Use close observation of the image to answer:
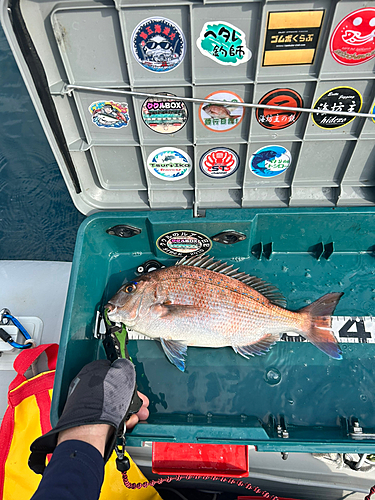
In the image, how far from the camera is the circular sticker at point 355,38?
1.83m

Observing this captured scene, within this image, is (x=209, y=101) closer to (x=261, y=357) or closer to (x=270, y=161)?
(x=270, y=161)

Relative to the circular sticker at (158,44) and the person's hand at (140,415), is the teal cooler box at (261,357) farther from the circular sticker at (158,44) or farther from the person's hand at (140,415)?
the circular sticker at (158,44)

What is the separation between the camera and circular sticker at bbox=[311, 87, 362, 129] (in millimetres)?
2186

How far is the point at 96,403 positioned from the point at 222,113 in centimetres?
220

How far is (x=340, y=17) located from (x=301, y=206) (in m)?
1.43

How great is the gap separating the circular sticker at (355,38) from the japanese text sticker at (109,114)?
4.85ft

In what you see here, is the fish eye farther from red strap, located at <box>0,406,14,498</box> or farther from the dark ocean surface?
the dark ocean surface

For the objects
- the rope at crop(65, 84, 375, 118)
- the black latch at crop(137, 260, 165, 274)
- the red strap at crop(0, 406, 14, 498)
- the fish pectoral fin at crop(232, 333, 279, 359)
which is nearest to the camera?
the rope at crop(65, 84, 375, 118)

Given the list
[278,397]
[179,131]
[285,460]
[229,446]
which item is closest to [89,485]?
[229,446]

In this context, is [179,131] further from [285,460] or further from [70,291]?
[285,460]

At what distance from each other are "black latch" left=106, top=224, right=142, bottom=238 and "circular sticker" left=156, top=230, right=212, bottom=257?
9.4 inches

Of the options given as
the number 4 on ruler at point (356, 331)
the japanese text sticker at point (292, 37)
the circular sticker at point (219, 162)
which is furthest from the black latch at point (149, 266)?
Answer: the japanese text sticker at point (292, 37)

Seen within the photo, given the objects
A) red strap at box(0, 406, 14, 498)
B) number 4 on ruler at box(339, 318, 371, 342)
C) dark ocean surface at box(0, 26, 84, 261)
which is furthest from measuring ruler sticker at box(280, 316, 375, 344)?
dark ocean surface at box(0, 26, 84, 261)

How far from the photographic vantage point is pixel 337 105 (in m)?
2.25
